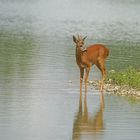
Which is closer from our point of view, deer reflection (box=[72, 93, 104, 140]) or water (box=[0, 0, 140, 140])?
deer reflection (box=[72, 93, 104, 140])

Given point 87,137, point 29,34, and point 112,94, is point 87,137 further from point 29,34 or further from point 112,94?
point 29,34

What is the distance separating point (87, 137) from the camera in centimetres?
1172

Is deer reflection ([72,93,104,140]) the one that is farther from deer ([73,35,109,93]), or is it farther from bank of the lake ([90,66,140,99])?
deer ([73,35,109,93])

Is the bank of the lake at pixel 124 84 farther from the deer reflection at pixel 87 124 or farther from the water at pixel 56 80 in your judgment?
the deer reflection at pixel 87 124

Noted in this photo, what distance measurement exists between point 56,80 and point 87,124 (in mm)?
5219

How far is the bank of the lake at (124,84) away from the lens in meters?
16.5

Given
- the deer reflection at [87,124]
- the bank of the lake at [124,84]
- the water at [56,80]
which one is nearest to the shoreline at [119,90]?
the bank of the lake at [124,84]

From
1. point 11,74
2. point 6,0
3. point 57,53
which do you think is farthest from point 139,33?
point 6,0

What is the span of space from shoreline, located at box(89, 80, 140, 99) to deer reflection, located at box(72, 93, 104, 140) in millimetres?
1624

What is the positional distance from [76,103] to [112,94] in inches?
61.4

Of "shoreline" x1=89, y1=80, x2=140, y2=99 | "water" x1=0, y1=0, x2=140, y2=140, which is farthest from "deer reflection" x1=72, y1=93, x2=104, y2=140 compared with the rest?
"shoreline" x1=89, y1=80, x2=140, y2=99

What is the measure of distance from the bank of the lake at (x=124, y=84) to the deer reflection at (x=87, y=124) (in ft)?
5.98

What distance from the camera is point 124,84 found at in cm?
1723

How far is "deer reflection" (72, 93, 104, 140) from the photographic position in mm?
11984
